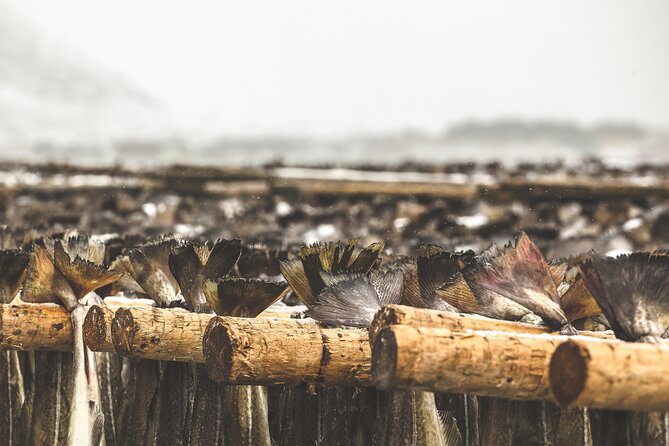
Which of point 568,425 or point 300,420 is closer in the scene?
point 568,425

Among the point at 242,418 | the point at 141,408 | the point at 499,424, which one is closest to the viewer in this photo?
the point at 499,424

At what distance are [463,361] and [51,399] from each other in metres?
0.91

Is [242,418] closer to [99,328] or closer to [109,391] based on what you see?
[99,328]

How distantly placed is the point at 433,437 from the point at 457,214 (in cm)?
337

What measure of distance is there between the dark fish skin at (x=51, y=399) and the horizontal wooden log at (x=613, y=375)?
98 centimetres

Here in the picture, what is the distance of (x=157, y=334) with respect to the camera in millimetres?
1403

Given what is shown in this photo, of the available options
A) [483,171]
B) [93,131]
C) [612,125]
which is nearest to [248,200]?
[483,171]

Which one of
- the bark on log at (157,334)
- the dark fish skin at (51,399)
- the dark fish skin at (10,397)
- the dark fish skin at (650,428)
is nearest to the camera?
the dark fish skin at (650,428)

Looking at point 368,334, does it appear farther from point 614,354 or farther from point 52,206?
point 52,206

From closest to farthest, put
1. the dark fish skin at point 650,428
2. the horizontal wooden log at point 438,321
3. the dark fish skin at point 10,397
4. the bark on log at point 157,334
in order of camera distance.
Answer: the horizontal wooden log at point 438,321 → the dark fish skin at point 650,428 → the bark on log at point 157,334 → the dark fish skin at point 10,397

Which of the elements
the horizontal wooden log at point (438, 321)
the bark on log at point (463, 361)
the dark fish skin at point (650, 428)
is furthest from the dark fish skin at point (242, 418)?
the dark fish skin at point (650, 428)

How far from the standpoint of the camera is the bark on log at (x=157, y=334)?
4.58ft

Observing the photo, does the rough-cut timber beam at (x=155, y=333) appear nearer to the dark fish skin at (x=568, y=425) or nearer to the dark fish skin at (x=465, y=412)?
the dark fish skin at (x=465, y=412)

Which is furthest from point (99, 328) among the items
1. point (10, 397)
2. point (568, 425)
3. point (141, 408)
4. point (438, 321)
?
point (568, 425)
